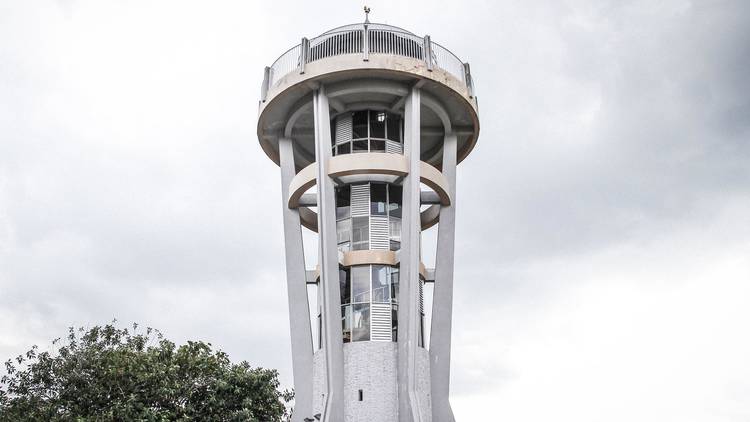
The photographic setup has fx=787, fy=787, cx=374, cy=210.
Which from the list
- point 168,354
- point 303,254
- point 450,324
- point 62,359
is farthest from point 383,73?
point 62,359

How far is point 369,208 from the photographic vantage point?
32.5 metres

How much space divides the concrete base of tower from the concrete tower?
4cm

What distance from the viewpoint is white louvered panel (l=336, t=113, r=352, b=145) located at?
110 ft

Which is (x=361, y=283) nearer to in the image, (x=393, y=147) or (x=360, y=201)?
(x=360, y=201)

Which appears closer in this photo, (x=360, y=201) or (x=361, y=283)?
(x=361, y=283)

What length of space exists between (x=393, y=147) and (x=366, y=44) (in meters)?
4.79

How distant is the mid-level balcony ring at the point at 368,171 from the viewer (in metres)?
30.5

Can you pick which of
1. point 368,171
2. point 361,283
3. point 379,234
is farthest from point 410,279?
point 368,171

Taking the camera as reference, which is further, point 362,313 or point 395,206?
point 395,206

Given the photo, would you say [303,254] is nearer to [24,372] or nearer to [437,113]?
[437,113]

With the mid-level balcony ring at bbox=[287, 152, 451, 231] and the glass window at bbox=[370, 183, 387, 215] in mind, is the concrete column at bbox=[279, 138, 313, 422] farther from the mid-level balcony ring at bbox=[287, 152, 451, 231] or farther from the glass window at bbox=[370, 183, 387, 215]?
the glass window at bbox=[370, 183, 387, 215]

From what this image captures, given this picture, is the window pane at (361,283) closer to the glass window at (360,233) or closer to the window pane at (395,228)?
the glass window at (360,233)

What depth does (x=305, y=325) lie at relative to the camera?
31219 millimetres

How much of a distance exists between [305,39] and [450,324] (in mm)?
12953
